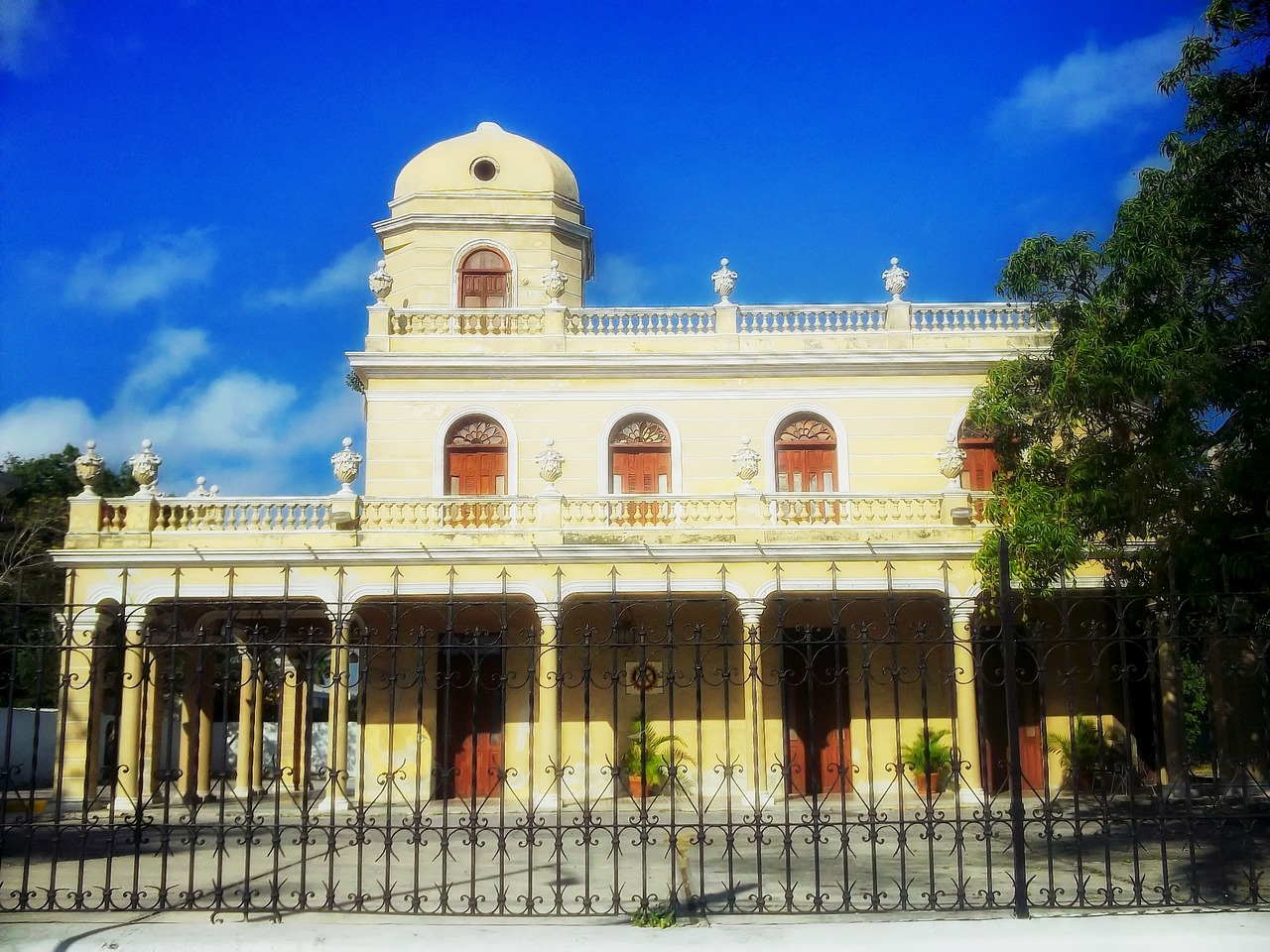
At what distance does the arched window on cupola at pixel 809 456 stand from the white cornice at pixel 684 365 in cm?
101

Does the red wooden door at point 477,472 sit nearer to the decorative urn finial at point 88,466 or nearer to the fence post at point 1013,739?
the decorative urn finial at point 88,466

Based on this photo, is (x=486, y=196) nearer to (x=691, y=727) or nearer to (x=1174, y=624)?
(x=691, y=727)

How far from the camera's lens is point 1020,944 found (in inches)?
270

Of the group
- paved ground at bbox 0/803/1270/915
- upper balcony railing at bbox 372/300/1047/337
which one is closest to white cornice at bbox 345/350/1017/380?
upper balcony railing at bbox 372/300/1047/337

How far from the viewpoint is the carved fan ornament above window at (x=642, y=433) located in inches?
835

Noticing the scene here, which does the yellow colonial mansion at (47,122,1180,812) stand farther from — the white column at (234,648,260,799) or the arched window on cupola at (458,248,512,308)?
the white column at (234,648,260,799)

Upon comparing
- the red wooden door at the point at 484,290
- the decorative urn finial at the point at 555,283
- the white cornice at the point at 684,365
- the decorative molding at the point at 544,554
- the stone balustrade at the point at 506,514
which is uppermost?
the red wooden door at the point at 484,290

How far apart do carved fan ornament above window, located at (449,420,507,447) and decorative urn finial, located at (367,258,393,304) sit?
2.75m

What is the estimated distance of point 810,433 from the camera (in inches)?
837

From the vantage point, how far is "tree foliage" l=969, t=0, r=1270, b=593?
36.1 ft

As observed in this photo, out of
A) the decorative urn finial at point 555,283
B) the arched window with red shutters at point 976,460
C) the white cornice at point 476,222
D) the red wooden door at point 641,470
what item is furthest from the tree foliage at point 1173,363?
the white cornice at point 476,222

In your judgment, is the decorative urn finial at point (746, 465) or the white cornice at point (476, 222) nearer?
the decorative urn finial at point (746, 465)

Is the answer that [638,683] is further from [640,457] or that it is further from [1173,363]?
[1173,363]

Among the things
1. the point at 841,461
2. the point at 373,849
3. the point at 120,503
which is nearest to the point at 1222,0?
the point at 841,461
